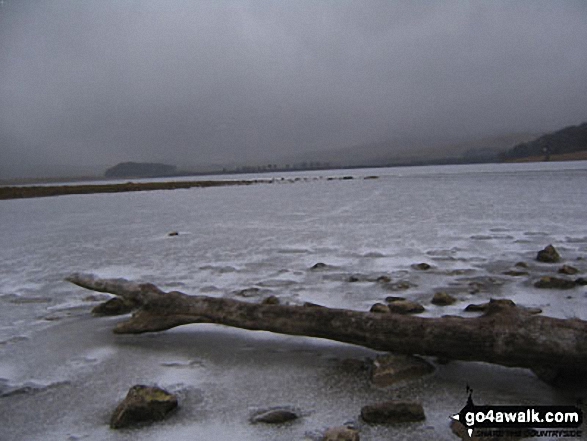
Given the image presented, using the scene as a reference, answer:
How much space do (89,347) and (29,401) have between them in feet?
3.20

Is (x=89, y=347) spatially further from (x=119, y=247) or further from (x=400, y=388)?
(x=119, y=247)

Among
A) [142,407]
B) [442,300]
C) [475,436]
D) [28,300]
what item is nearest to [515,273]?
[442,300]

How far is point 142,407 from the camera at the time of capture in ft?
8.96

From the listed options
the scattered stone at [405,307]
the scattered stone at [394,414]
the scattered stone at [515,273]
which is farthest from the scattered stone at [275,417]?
the scattered stone at [515,273]

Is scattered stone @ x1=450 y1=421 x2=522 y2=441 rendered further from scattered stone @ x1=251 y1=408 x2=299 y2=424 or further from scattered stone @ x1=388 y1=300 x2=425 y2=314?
scattered stone @ x1=388 y1=300 x2=425 y2=314

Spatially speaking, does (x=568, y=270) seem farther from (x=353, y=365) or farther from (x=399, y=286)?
(x=353, y=365)

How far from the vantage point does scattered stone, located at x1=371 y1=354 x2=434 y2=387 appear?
3.09 metres

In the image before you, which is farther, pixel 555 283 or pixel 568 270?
pixel 568 270

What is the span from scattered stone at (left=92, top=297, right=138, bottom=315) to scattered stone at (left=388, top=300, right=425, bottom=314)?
2938mm

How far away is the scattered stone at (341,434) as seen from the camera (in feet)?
7.70

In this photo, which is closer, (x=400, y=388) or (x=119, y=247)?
(x=400, y=388)

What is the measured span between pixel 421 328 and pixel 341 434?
42.5 inches

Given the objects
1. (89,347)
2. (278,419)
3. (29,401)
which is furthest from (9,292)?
(278,419)

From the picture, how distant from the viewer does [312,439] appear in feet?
8.14
